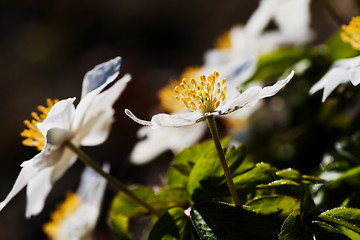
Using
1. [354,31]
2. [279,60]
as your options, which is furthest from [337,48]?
[354,31]

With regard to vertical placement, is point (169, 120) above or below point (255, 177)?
above

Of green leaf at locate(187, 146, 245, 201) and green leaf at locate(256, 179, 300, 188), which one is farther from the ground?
green leaf at locate(187, 146, 245, 201)

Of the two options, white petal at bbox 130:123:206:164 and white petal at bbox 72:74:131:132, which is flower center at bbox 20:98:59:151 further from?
white petal at bbox 130:123:206:164

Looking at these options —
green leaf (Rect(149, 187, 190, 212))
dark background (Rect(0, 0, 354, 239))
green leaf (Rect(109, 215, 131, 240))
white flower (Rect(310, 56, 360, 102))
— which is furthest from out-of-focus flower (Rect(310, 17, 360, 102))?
dark background (Rect(0, 0, 354, 239))

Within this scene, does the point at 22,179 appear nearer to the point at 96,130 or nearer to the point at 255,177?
the point at 96,130

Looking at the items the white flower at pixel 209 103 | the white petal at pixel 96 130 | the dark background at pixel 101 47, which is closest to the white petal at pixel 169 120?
the white flower at pixel 209 103

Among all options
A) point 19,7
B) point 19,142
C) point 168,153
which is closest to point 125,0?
point 19,7
